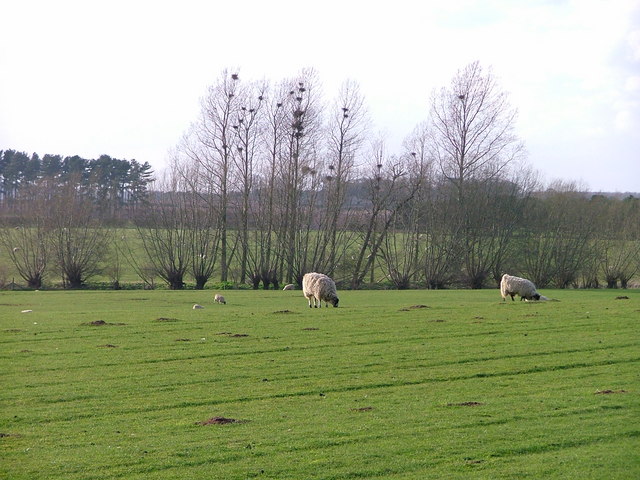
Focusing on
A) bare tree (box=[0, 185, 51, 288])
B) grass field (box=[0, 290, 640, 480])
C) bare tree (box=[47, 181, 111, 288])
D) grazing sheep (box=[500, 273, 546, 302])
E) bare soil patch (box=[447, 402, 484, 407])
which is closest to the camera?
grass field (box=[0, 290, 640, 480])

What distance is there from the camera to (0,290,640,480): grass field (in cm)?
1117

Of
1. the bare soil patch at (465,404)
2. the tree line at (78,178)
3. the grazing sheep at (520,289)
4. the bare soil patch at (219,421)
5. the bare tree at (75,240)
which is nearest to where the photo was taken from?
the bare soil patch at (219,421)

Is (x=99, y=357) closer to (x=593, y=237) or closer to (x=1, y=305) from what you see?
(x=1, y=305)

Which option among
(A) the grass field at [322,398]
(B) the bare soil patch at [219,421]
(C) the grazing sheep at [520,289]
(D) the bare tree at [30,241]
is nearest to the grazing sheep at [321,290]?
(A) the grass field at [322,398]

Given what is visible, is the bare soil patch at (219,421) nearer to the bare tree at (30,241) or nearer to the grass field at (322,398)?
the grass field at (322,398)

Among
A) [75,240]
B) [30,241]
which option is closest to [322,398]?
[75,240]

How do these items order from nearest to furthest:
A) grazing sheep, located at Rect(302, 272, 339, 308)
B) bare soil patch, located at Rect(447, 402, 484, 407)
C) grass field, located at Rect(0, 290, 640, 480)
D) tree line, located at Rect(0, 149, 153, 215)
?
grass field, located at Rect(0, 290, 640, 480)
bare soil patch, located at Rect(447, 402, 484, 407)
grazing sheep, located at Rect(302, 272, 339, 308)
tree line, located at Rect(0, 149, 153, 215)

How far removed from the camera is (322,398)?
15820 millimetres

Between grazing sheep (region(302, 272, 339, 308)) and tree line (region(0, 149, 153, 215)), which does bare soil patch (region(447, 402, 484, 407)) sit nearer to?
grazing sheep (region(302, 272, 339, 308))

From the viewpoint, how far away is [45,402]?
15.6 m

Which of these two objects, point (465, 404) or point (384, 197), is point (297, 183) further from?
point (465, 404)

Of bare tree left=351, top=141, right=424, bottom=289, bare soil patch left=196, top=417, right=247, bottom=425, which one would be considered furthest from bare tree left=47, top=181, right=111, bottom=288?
bare soil patch left=196, top=417, right=247, bottom=425

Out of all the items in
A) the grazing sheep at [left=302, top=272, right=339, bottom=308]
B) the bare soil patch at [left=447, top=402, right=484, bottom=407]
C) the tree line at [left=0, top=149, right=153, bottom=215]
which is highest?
the tree line at [left=0, top=149, right=153, bottom=215]

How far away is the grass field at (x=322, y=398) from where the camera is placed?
440 inches
